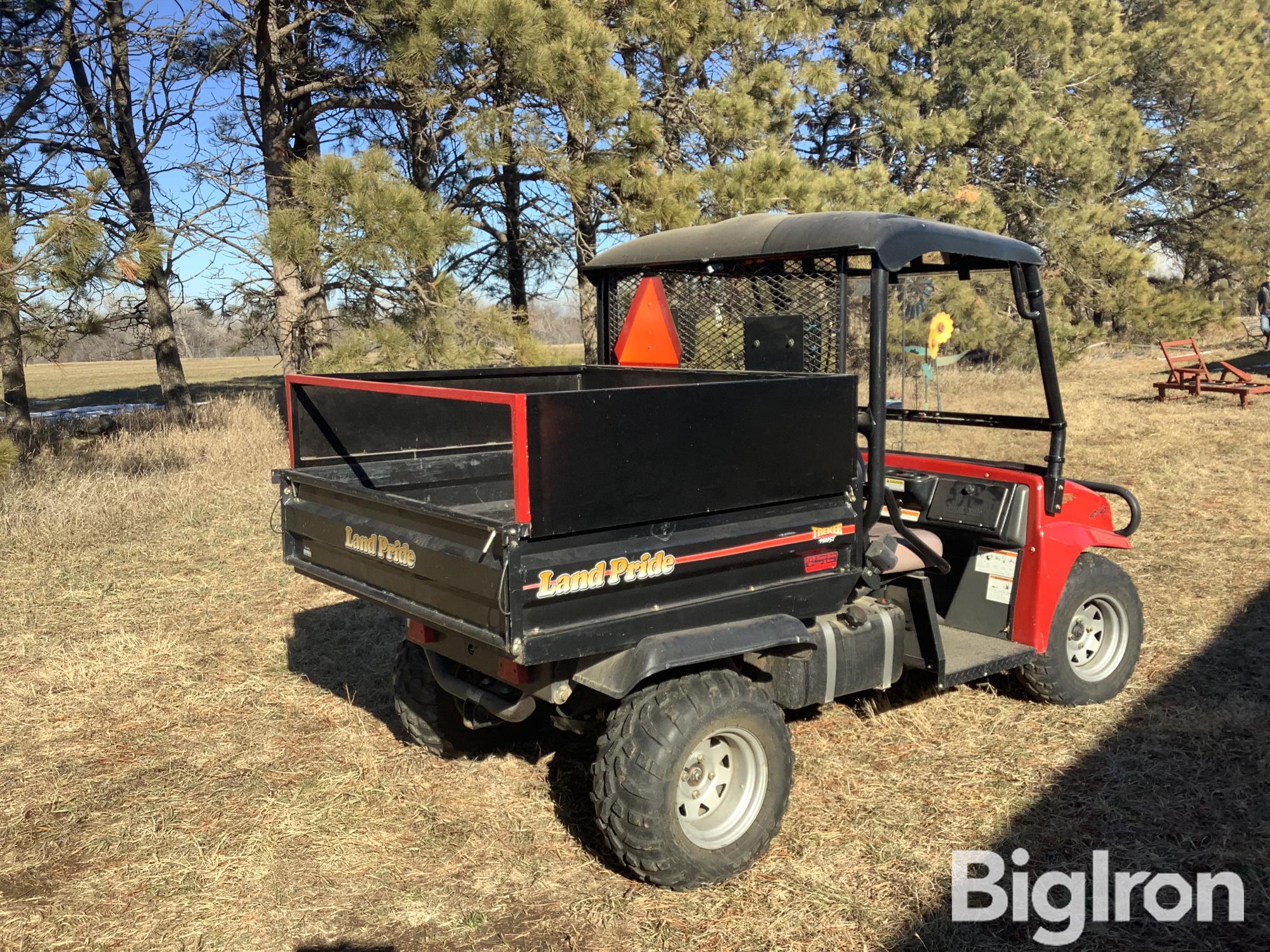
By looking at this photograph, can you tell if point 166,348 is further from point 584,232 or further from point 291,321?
point 584,232

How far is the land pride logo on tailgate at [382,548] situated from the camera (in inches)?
122

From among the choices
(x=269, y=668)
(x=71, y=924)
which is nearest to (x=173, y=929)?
(x=71, y=924)

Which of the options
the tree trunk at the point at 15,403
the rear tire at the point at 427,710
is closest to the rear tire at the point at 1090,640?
the rear tire at the point at 427,710

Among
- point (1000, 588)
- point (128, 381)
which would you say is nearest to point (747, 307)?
point (1000, 588)

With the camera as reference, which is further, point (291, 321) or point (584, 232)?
point (584, 232)

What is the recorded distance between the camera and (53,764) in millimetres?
4117

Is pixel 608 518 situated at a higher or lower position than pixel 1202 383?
higher

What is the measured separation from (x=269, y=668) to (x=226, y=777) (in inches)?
47.8

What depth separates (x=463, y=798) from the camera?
3832 mm

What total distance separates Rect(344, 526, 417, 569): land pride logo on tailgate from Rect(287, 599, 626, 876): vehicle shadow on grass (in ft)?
3.82

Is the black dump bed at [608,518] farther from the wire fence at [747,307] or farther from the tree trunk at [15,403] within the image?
the tree trunk at [15,403]

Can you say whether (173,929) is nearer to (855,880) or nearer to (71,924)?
(71,924)

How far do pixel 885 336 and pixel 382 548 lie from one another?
181 centimetres

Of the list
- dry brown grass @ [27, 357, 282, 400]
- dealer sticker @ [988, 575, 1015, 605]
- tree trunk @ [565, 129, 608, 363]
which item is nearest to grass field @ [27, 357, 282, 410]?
dry brown grass @ [27, 357, 282, 400]
